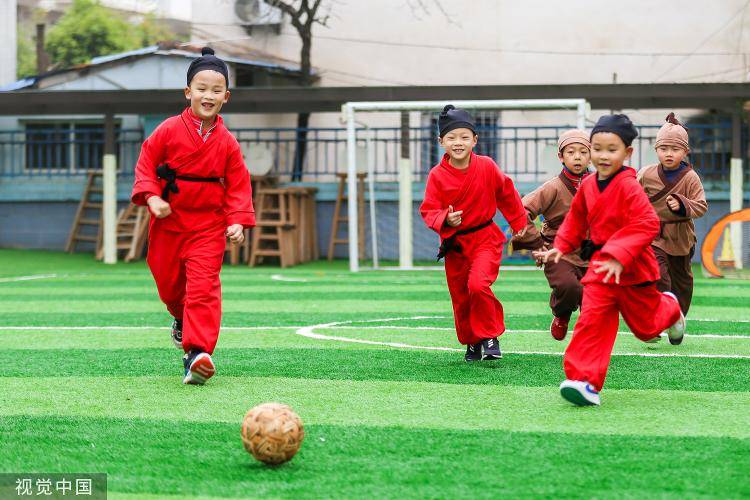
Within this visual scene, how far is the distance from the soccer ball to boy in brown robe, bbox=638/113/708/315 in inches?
184

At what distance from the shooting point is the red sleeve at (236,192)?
712 cm

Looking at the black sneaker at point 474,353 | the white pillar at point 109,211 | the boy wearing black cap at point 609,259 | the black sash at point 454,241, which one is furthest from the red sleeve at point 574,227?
the white pillar at point 109,211

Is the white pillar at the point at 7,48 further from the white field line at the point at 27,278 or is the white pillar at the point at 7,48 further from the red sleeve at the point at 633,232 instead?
the red sleeve at the point at 633,232

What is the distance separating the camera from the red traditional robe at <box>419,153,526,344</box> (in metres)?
7.61

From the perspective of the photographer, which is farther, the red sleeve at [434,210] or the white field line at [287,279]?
the white field line at [287,279]

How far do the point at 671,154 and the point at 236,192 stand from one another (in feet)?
11.4

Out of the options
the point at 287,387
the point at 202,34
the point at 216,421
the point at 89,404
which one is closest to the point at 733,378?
the point at 287,387

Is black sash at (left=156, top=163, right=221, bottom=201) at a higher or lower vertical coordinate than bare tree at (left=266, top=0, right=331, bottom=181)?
lower

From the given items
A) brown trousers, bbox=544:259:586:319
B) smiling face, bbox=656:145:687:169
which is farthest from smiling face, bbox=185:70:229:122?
smiling face, bbox=656:145:687:169

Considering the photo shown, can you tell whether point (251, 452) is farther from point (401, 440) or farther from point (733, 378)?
point (733, 378)

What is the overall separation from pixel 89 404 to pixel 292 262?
15.8m

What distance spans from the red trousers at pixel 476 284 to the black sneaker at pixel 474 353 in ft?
0.12

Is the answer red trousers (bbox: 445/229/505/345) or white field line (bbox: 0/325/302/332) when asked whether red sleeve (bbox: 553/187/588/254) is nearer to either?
red trousers (bbox: 445/229/505/345)

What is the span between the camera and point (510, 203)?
7793 mm
